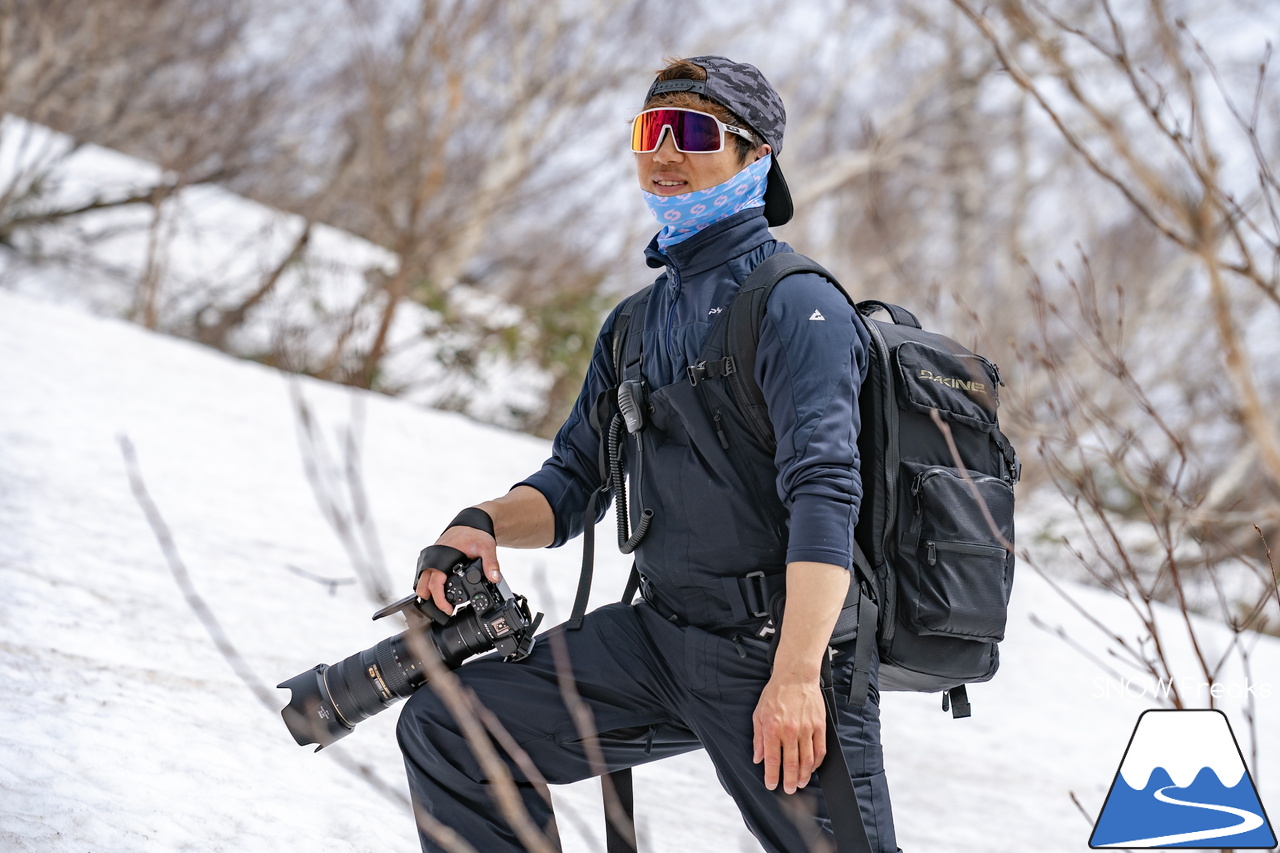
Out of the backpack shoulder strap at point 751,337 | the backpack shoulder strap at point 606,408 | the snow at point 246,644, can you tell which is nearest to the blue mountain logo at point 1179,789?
the snow at point 246,644

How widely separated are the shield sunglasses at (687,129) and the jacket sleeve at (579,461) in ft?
1.28

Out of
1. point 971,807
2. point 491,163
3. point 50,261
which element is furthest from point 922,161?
point 971,807

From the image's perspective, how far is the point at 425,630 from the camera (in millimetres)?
1916

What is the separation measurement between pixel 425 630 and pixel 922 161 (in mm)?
13598

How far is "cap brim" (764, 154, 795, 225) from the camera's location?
2107 mm

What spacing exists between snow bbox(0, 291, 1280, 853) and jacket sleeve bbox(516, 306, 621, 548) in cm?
46

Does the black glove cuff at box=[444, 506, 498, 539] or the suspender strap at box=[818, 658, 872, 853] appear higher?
the black glove cuff at box=[444, 506, 498, 539]

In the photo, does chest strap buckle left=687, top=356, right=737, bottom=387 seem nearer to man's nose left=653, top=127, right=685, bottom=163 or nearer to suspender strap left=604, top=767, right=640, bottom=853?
man's nose left=653, top=127, right=685, bottom=163

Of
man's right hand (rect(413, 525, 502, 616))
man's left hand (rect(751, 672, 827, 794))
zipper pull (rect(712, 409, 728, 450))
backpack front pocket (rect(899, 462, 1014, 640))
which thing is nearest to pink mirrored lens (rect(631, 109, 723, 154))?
zipper pull (rect(712, 409, 728, 450))

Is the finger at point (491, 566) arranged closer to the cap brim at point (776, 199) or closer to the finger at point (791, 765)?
the finger at point (791, 765)

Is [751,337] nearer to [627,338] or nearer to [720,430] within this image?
[720,430]

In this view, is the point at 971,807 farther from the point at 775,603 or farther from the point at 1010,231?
the point at 1010,231

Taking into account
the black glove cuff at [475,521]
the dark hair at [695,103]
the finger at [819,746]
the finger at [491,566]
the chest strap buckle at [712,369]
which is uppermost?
the dark hair at [695,103]

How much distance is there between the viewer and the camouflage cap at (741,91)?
1.95m
